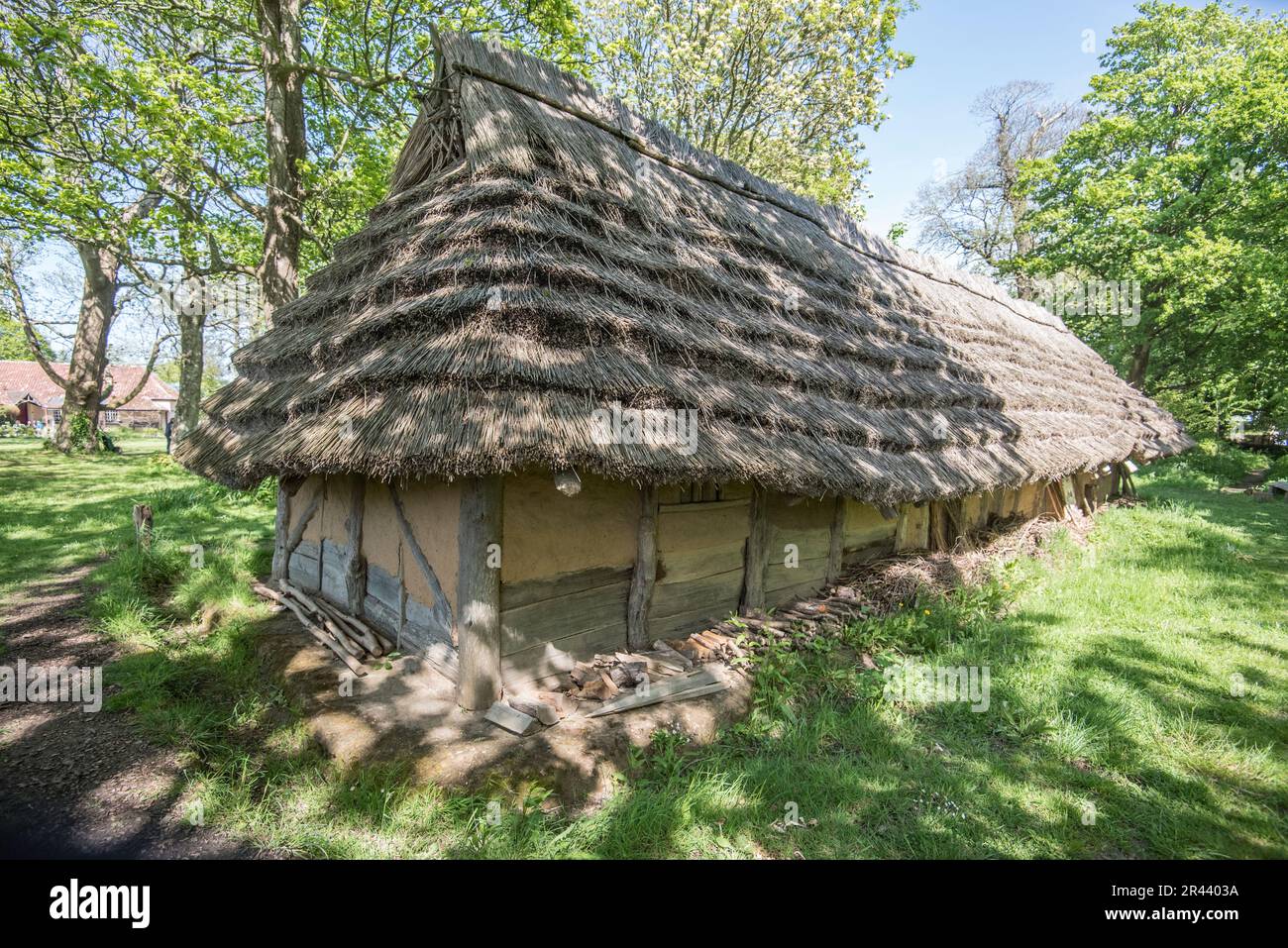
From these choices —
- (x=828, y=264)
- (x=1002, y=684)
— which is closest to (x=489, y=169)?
(x=828, y=264)

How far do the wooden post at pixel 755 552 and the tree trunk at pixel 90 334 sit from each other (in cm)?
2002

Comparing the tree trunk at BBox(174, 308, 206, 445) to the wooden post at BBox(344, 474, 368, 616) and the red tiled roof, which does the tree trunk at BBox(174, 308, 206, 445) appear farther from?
the red tiled roof

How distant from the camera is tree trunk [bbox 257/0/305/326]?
8.16 m

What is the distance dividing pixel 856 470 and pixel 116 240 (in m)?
13.4

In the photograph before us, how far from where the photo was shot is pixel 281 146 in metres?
8.55

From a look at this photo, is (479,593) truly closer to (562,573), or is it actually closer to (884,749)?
(562,573)

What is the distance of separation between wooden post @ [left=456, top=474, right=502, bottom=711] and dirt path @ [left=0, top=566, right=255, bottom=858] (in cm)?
142

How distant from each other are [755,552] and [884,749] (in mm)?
2096

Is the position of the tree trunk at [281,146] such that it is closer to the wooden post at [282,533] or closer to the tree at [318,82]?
the tree at [318,82]

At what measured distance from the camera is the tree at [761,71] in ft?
45.2

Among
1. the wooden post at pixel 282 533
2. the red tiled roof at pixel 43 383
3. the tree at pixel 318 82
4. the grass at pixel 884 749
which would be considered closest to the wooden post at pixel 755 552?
the grass at pixel 884 749

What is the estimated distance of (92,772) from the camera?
350cm

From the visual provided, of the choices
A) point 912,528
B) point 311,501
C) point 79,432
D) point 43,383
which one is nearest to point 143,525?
point 311,501
